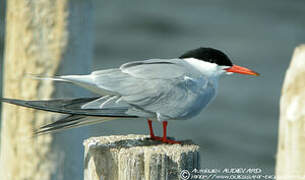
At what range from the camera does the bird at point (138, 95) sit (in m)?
3.53

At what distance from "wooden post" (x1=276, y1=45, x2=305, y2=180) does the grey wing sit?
38.7 inches

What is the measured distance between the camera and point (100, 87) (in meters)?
3.58

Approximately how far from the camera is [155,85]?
3.75 meters

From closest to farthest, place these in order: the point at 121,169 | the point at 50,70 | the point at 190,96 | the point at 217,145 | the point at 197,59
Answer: the point at 121,169 → the point at 190,96 → the point at 197,59 → the point at 50,70 → the point at 217,145

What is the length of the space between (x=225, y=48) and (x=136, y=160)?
7.47 meters

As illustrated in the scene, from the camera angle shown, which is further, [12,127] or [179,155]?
[12,127]

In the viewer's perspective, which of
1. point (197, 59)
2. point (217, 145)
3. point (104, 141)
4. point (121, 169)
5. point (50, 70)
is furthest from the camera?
point (217, 145)

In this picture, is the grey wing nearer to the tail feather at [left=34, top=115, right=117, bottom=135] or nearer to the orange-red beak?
the tail feather at [left=34, top=115, right=117, bottom=135]

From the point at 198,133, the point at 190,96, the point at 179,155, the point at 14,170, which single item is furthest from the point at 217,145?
the point at 179,155

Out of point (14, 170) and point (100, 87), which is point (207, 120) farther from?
point (100, 87)

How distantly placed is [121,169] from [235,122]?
6379 millimetres

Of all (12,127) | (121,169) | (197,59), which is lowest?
(121,169)

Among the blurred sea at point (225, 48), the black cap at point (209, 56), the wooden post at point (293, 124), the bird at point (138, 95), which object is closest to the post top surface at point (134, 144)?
the bird at point (138, 95)

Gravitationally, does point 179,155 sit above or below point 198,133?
below
